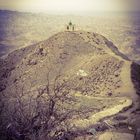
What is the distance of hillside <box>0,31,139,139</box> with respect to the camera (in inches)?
965

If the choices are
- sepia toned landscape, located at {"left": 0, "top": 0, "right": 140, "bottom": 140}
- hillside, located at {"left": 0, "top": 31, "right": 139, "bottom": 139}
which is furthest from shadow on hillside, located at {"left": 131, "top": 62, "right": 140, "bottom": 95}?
hillside, located at {"left": 0, "top": 31, "right": 139, "bottom": 139}

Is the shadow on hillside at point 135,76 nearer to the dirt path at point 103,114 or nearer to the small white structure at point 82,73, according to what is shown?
the dirt path at point 103,114

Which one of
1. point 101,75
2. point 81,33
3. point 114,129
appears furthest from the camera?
point 81,33

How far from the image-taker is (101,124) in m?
22.2

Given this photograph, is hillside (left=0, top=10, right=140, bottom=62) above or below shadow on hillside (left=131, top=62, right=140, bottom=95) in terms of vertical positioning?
below

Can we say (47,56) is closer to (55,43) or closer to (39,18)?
(55,43)

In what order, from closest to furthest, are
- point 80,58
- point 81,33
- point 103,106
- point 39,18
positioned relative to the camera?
point 103,106
point 80,58
point 81,33
point 39,18

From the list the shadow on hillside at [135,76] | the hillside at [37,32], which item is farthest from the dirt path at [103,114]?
the hillside at [37,32]

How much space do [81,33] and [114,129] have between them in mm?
17622

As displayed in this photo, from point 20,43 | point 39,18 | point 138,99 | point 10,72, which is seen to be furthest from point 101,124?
point 39,18

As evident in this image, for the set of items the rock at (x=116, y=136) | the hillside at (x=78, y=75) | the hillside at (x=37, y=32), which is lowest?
the hillside at (x=37, y=32)

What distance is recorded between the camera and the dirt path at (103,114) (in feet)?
72.8

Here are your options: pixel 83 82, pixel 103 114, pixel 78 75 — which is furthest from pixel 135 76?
pixel 103 114

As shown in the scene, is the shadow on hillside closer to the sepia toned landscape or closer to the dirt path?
the sepia toned landscape
